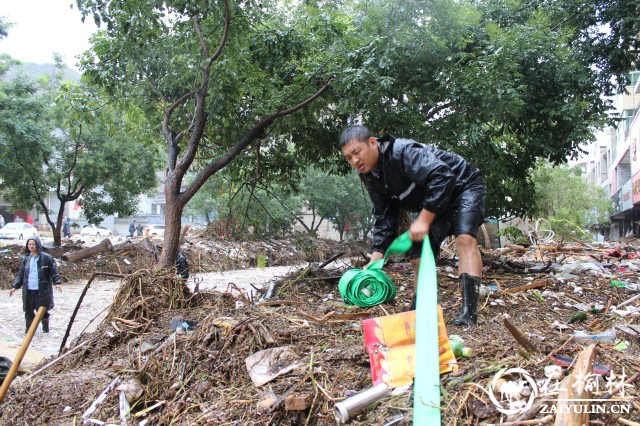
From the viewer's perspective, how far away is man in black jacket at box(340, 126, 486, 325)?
3.57m

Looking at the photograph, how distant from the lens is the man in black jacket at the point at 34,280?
7.75 metres

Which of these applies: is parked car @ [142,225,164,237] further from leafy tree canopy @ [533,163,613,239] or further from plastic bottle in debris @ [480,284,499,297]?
leafy tree canopy @ [533,163,613,239]

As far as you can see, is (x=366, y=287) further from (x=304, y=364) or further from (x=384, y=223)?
(x=304, y=364)

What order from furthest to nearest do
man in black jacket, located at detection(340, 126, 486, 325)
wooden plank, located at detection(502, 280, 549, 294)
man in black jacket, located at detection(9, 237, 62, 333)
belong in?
man in black jacket, located at detection(9, 237, 62, 333) < wooden plank, located at detection(502, 280, 549, 294) < man in black jacket, located at detection(340, 126, 486, 325)

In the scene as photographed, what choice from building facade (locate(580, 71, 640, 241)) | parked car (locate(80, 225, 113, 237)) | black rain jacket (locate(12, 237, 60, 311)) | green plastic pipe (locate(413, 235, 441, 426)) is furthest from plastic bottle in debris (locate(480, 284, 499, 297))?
parked car (locate(80, 225, 113, 237))

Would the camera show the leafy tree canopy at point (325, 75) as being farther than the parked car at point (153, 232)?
No

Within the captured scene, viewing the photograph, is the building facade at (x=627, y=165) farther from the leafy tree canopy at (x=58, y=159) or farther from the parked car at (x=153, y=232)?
the parked car at (x=153, y=232)

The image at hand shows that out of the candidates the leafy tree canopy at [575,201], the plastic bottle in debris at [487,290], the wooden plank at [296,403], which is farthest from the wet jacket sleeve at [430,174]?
the leafy tree canopy at [575,201]

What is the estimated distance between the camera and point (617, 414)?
2092mm

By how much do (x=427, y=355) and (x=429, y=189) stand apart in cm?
132

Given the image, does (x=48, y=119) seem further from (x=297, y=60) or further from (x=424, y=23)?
(x=424, y=23)

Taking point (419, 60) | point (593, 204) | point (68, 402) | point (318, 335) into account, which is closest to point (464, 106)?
point (419, 60)

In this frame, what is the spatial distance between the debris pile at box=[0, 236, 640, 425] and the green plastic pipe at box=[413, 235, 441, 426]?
0.06m

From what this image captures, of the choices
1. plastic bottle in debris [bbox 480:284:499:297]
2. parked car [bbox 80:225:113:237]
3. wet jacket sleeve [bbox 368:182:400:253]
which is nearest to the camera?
wet jacket sleeve [bbox 368:182:400:253]
